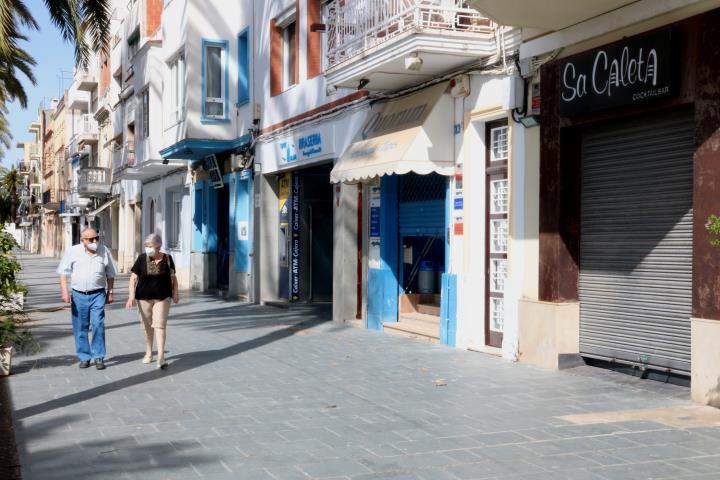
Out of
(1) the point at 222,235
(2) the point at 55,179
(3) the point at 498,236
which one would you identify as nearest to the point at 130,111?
(1) the point at 222,235

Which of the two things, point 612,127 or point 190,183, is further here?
point 190,183

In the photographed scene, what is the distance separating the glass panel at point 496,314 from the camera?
11766mm

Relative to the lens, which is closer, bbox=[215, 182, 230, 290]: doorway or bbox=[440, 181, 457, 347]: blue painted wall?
bbox=[440, 181, 457, 347]: blue painted wall

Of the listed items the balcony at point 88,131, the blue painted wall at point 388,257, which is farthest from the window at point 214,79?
the balcony at point 88,131

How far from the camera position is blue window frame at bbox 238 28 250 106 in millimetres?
21312

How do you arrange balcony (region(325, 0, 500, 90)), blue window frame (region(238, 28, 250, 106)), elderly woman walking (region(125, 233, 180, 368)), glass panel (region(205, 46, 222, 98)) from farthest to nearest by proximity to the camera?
glass panel (region(205, 46, 222, 98))
blue window frame (region(238, 28, 250, 106))
balcony (region(325, 0, 500, 90))
elderly woman walking (region(125, 233, 180, 368))

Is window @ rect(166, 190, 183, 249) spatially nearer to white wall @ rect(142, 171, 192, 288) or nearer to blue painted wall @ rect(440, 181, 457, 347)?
white wall @ rect(142, 171, 192, 288)

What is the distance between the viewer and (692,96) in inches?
330

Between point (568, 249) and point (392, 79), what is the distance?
178 inches

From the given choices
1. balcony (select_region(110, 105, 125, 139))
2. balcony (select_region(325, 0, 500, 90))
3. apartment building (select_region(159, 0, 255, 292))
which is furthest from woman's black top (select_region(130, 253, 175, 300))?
balcony (select_region(110, 105, 125, 139))

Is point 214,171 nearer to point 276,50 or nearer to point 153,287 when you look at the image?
point 276,50

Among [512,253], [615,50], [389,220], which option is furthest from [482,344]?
[615,50]

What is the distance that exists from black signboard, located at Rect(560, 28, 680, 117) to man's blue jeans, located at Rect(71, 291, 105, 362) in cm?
610

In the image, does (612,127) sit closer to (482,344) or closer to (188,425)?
(482,344)
